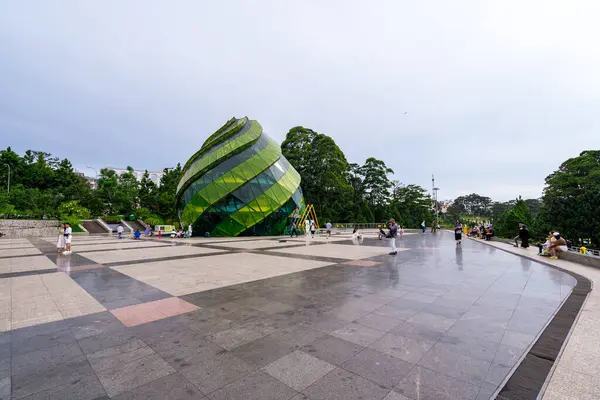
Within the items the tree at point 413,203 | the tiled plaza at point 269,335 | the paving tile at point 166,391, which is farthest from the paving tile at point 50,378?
the tree at point 413,203

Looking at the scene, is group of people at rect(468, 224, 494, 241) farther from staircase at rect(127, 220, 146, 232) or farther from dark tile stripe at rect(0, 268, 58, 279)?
staircase at rect(127, 220, 146, 232)

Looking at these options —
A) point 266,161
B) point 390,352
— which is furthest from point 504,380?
point 266,161

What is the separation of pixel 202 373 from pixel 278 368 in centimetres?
76

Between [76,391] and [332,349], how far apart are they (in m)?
2.53

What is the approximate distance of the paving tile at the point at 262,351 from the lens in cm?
302

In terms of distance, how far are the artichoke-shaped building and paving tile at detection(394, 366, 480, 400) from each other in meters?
23.2

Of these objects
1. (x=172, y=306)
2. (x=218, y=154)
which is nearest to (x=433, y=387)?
(x=172, y=306)

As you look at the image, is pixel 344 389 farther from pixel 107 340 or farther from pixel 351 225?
pixel 351 225

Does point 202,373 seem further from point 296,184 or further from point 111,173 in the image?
point 111,173

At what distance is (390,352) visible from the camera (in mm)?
3191

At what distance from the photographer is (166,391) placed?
246 centimetres

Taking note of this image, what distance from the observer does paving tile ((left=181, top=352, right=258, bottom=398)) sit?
2561 millimetres

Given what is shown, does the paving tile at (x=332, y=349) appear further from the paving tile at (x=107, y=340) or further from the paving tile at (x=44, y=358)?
the paving tile at (x=44, y=358)

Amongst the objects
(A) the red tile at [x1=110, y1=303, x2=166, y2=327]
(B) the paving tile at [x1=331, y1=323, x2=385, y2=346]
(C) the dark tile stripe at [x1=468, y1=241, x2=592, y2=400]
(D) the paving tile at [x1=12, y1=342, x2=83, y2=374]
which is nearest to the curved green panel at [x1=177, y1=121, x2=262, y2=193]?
(A) the red tile at [x1=110, y1=303, x2=166, y2=327]
